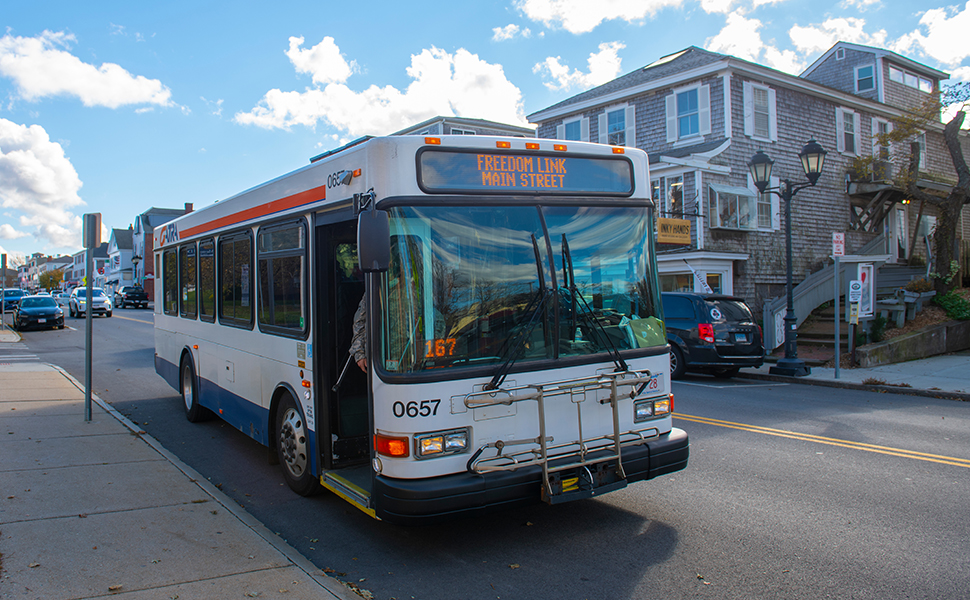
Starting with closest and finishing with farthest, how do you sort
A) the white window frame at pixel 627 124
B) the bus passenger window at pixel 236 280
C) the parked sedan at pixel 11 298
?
the bus passenger window at pixel 236 280 < the white window frame at pixel 627 124 < the parked sedan at pixel 11 298

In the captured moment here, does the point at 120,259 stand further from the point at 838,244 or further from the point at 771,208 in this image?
the point at 838,244

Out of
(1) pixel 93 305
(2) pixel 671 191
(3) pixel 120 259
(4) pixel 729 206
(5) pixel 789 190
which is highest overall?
(3) pixel 120 259

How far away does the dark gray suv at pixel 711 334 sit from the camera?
12.8 meters

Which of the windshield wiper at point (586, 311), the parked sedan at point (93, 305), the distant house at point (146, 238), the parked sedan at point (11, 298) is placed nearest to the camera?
the windshield wiper at point (586, 311)

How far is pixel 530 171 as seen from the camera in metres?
4.68

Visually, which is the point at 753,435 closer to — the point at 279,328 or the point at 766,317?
the point at 279,328

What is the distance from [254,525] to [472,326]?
88.0 inches

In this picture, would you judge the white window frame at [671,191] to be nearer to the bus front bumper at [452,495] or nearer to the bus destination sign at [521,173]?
the bus destination sign at [521,173]

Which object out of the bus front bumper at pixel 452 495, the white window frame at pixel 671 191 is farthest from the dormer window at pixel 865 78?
the bus front bumper at pixel 452 495

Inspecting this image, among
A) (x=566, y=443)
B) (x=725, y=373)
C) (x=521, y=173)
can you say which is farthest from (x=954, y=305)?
(x=521, y=173)

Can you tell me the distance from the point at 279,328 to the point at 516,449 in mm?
2699

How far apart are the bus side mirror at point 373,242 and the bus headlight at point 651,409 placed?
2.20 metres

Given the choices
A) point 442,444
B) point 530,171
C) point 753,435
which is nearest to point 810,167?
point 753,435

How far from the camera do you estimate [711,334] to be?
12.8 meters
